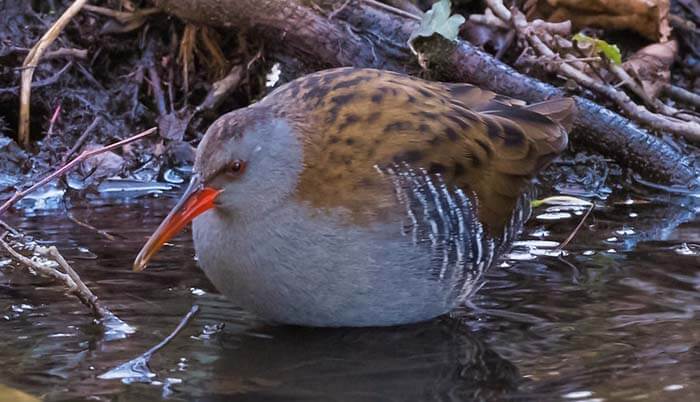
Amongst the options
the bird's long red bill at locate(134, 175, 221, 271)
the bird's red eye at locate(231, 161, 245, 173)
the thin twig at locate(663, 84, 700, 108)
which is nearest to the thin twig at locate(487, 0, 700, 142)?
the thin twig at locate(663, 84, 700, 108)

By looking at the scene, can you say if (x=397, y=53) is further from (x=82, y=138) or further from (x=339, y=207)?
(x=339, y=207)

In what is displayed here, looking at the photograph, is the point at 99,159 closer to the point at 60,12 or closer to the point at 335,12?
the point at 60,12

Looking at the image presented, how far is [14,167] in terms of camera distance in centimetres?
589

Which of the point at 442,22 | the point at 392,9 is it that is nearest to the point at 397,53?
the point at 392,9

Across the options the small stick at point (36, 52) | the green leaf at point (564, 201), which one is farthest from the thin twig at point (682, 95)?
the small stick at point (36, 52)

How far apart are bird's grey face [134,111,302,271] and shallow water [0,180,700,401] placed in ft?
1.22

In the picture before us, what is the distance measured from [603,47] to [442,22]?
0.78 metres

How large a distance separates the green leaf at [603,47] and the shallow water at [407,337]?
3.39ft

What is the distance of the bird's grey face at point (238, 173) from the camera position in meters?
3.78

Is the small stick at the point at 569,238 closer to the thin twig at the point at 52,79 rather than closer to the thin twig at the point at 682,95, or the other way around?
the thin twig at the point at 682,95

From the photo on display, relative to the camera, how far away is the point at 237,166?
151 inches

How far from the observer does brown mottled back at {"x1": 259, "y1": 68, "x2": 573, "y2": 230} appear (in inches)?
153

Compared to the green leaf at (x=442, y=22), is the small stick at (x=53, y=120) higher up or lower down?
lower down

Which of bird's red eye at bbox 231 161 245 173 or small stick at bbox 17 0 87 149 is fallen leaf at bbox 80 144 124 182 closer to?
small stick at bbox 17 0 87 149
